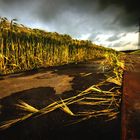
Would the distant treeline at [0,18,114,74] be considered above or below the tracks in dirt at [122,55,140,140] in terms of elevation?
above

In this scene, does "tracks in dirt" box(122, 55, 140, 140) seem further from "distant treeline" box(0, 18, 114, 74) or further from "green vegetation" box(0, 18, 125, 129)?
"distant treeline" box(0, 18, 114, 74)

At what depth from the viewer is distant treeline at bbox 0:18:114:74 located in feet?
11.7

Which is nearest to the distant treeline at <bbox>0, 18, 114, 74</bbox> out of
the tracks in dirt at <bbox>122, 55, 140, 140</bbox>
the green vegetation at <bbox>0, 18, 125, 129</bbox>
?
the green vegetation at <bbox>0, 18, 125, 129</bbox>

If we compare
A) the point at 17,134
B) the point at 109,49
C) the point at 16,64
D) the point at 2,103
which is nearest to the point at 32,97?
the point at 2,103

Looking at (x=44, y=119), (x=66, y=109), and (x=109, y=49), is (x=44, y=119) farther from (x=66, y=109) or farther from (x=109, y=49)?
(x=109, y=49)

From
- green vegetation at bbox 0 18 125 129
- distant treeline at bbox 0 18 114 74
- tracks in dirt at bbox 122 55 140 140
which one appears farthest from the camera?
distant treeline at bbox 0 18 114 74

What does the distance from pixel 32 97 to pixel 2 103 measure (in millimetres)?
237

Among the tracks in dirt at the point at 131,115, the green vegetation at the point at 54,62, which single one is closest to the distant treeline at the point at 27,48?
the green vegetation at the point at 54,62

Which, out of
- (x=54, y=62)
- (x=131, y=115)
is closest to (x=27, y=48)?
(x=54, y=62)

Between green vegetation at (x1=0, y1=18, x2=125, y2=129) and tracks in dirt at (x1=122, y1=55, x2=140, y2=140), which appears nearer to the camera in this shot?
tracks in dirt at (x1=122, y1=55, x2=140, y2=140)

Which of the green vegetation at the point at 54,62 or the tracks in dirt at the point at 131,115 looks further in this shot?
the green vegetation at the point at 54,62

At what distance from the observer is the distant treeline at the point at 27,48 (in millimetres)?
3557

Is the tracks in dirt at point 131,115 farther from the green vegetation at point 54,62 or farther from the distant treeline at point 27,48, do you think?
the distant treeline at point 27,48

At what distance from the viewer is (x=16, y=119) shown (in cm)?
107
